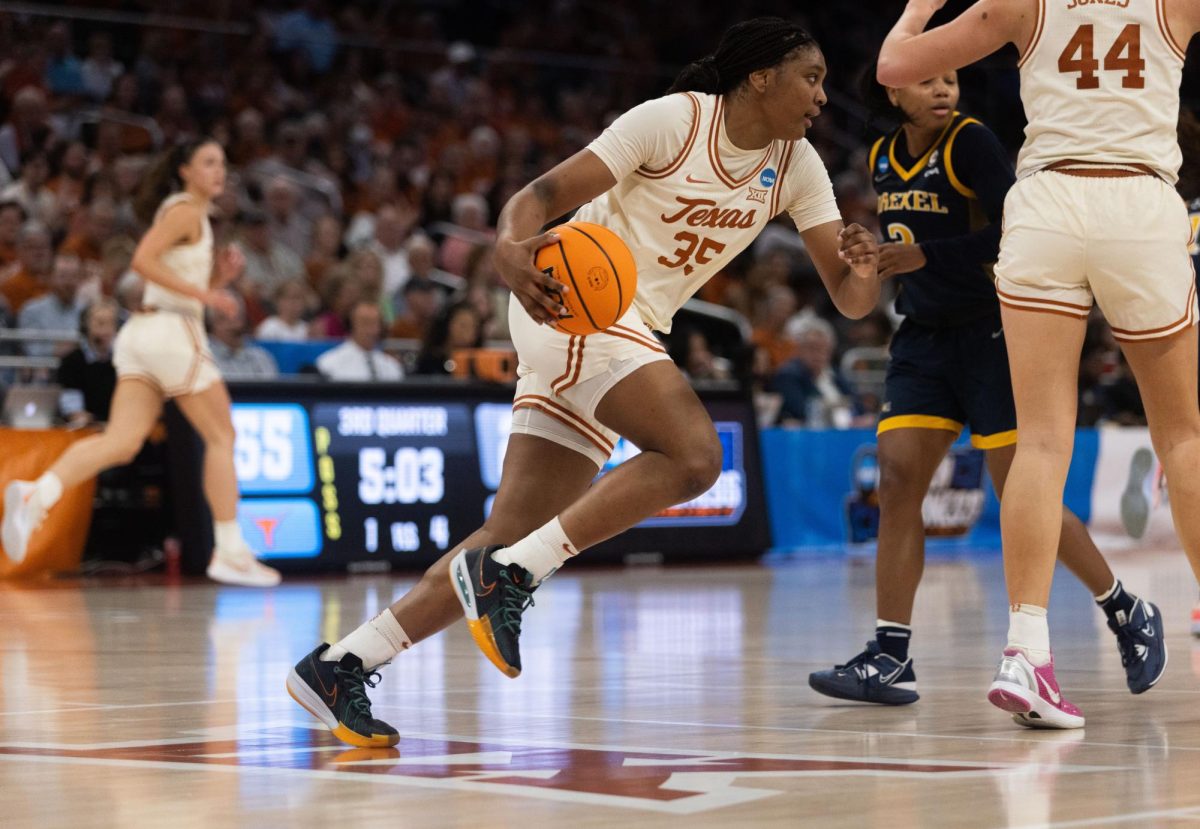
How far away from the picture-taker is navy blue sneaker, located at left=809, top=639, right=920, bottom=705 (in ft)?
18.0

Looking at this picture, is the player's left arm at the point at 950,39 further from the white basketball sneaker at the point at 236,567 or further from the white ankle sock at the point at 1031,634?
the white basketball sneaker at the point at 236,567

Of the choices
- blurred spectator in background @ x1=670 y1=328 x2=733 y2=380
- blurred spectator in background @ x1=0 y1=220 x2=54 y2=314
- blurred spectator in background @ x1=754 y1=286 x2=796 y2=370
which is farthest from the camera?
blurred spectator in background @ x1=754 y1=286 x2=796 y2=370

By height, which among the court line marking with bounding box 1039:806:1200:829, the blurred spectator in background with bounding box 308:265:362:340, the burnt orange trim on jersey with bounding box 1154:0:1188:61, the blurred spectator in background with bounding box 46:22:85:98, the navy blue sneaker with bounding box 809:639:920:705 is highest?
the blurred spectator in background with bounding box 46:22:85:98

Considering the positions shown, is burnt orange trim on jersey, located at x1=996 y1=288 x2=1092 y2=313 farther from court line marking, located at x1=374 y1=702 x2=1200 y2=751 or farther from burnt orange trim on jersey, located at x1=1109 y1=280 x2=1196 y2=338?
court line marking, located at x1=374 y1=702 x2=1200 y2=751

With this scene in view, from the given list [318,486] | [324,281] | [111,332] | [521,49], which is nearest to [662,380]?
[318,486]

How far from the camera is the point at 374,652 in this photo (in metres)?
4.71

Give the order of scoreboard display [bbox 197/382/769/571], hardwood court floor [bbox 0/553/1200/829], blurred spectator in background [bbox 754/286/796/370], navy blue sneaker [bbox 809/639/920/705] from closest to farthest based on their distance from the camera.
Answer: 1. hardwood court floor [bbox 0/553/1200/829]
2. navy blue sneaker [bbox 809/639/920/705]
3. scoreboard display [bbox 197/382/769/571]
4. blurred spectator in background [bbox 754/286/796/370]

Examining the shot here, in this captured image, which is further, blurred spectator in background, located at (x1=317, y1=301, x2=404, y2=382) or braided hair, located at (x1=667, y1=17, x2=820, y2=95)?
blurred spectator in background, located at (x1=317, y1=301, x2=404, y2=382)

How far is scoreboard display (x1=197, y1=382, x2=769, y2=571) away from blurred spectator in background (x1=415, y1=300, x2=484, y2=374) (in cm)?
84

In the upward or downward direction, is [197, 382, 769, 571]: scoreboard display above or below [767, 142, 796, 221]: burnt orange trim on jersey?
below

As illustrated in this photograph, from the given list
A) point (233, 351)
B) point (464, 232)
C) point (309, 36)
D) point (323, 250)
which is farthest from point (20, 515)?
point (309, 36)

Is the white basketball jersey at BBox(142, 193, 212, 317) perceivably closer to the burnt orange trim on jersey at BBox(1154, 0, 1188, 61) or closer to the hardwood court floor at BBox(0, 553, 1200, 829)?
the hardwood court floor at BBox(0, 553, 1200, 829)

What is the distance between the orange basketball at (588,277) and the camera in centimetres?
449

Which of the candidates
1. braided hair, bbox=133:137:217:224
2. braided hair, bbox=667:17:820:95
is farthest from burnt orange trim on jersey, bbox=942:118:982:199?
braided hair, bbox=133:137:217:224
